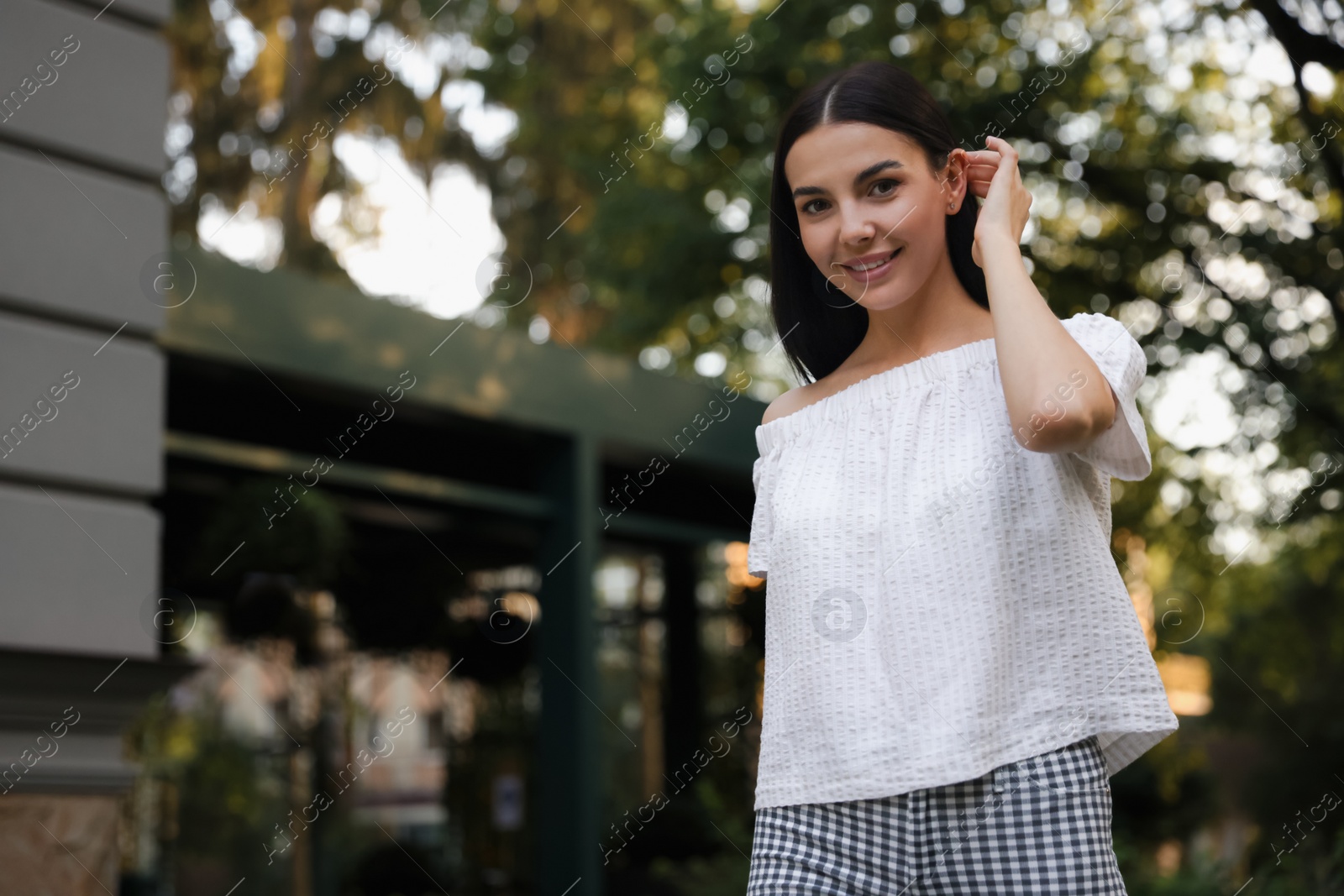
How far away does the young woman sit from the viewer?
5.06ft

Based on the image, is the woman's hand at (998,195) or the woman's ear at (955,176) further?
the woman's ear at (955,176)

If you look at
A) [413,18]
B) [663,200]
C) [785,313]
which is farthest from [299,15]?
[785,313]

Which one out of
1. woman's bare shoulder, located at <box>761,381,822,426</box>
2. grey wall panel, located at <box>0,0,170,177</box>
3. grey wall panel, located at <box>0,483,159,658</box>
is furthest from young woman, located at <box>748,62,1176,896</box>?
grey wall panel, located at <box>0,0,170,177</box>

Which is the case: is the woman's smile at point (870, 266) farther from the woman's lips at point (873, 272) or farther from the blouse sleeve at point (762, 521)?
the blouse sleeve at point (762, 521)

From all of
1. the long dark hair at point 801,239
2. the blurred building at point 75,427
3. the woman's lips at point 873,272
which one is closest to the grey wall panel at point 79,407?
the blurred building at point 75,427

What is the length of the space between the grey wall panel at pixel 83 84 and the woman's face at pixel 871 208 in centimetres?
358

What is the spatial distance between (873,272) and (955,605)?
46cm

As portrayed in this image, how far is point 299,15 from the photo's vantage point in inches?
549

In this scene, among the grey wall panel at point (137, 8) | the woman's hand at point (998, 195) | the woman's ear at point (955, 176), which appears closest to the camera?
the woman's hand at point (998, 195)

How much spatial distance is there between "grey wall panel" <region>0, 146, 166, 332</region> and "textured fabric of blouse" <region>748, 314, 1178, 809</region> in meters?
3.53

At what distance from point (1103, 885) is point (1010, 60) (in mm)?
7777

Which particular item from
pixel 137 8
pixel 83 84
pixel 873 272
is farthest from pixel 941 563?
pixel 137 8

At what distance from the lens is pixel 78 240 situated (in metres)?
4.57

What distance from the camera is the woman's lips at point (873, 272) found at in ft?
5.80
